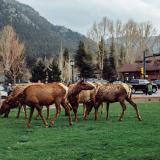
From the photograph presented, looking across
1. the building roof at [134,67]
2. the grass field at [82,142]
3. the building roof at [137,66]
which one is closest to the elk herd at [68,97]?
the grass field at [82,142]

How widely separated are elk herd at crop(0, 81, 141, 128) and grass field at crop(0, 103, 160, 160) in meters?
1.04

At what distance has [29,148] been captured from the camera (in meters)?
12.1

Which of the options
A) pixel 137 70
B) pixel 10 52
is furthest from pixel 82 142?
pixel 10 52

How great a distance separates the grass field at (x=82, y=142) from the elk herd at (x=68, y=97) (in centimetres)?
104

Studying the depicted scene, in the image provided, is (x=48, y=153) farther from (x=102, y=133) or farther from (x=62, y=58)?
(x=62, y=58)

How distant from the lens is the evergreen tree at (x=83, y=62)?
352 ft

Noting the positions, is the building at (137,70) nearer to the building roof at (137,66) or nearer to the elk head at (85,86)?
the building roof at (137,66)

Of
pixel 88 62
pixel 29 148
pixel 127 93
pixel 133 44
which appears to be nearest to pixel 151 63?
pixel 133 44

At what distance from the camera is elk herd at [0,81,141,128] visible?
18.0 m

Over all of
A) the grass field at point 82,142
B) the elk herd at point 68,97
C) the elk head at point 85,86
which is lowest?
the grass field at point 82,142

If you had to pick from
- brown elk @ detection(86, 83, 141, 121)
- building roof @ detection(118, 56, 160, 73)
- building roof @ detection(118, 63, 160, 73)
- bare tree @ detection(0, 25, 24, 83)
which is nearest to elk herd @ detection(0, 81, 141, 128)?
brown elk @ detection(86, 83, 141, 121)

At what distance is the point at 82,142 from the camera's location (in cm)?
1298

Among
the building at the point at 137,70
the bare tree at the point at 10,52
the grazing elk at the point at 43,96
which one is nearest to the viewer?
the grazing elk at the point at 43,96

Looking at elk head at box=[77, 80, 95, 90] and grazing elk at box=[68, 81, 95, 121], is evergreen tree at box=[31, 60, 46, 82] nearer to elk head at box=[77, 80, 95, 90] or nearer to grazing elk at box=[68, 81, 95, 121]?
grazing elk at box=[68, 81, 95, 121]
